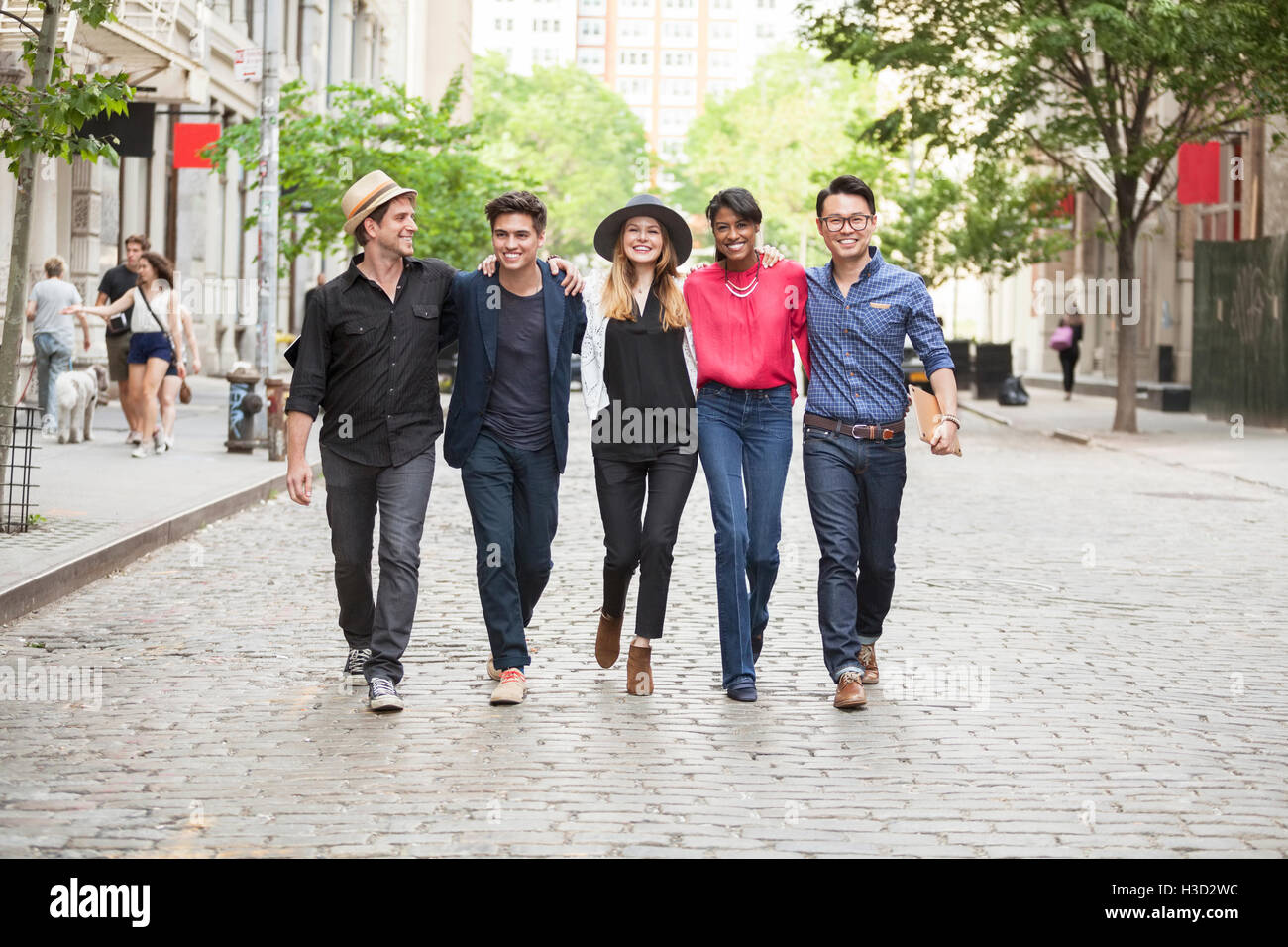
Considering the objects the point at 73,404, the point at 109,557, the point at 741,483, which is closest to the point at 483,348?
the point at 741,483

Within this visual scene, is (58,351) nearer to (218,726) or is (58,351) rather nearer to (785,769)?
(218,726)

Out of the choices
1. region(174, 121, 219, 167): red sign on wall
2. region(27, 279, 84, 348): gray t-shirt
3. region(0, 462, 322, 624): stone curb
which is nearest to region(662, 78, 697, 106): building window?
region(174, 121, 219, 167): red sign on wall

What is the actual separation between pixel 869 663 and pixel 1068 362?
3051 centimetres

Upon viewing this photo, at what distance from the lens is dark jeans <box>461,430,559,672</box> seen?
689cm

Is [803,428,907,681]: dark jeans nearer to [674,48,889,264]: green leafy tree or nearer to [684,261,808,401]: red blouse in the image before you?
[684,261,808,401]: red blouse

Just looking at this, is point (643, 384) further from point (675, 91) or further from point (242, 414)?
point (675, 91)

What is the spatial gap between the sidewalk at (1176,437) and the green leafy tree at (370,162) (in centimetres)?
871

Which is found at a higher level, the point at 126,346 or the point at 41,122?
the point at 41,122

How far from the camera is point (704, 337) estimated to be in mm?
6824

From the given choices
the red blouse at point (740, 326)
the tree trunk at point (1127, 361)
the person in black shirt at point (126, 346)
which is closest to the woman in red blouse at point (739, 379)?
the red blouse at point (740, 326)

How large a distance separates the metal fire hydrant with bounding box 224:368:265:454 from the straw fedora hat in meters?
11.3

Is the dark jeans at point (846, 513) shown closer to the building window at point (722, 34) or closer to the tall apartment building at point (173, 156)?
the tall apartment building at point (173, 156)

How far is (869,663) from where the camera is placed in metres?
7.31

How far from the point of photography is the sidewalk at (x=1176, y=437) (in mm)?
19969
